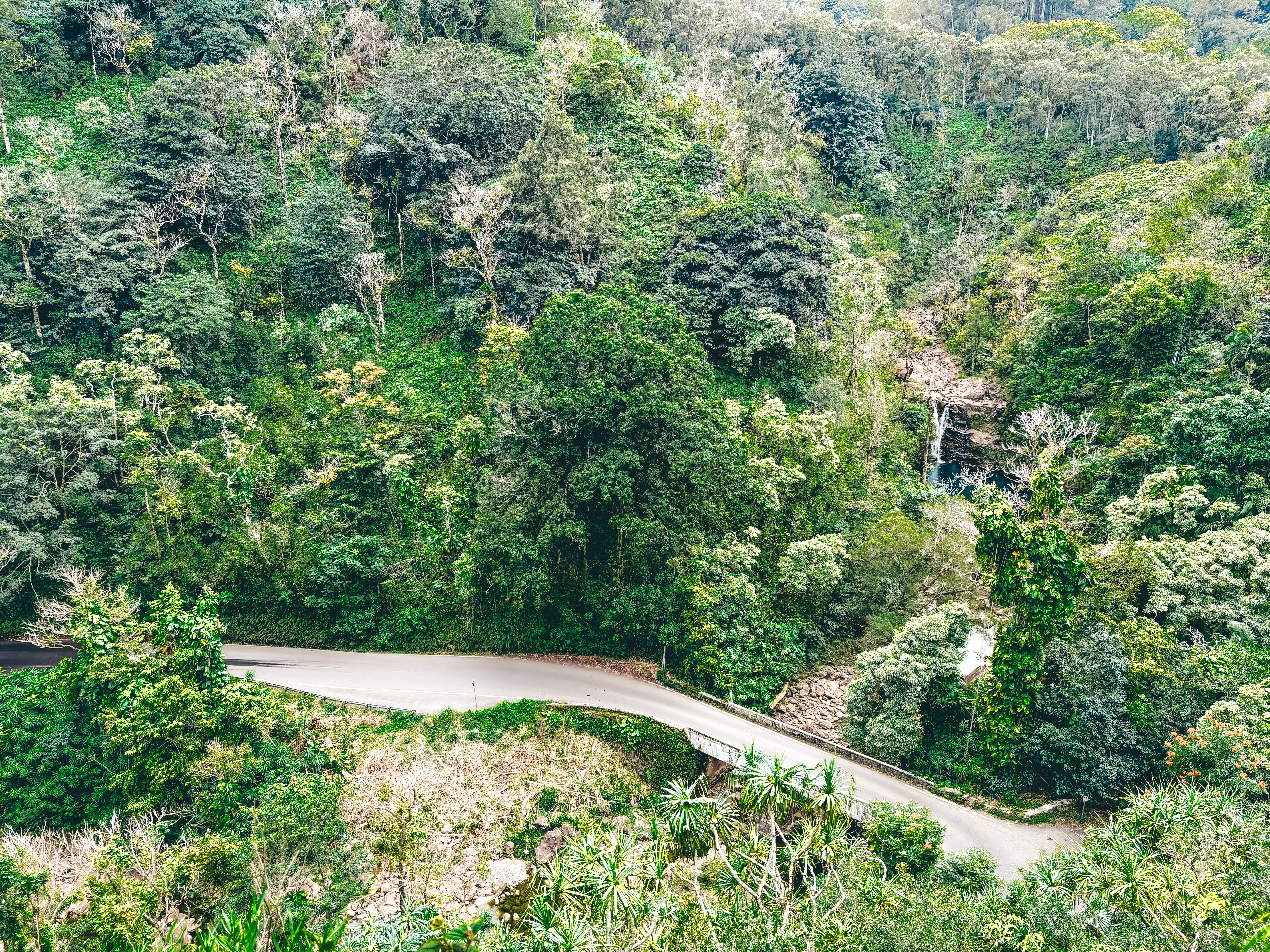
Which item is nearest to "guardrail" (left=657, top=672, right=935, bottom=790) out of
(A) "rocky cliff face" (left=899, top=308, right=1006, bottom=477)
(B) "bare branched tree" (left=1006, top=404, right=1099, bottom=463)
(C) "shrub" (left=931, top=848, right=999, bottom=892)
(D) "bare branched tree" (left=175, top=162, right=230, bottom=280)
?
(C) "shrub" (left=931, top=848, right=999, bottom=892)

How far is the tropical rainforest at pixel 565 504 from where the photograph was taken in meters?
14.8

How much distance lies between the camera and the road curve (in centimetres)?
2144

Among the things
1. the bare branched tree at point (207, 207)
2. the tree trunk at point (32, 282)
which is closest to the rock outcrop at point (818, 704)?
the bare branched tree at point (207, 207)

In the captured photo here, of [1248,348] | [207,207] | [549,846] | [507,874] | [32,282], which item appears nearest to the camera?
[507,874]

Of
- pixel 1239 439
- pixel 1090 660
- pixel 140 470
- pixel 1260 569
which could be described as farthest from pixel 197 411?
pixel 1239 439

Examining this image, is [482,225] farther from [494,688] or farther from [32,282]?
[494,688]

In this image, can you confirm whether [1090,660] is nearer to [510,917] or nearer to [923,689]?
[923,689]

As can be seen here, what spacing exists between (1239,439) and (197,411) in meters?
38.7

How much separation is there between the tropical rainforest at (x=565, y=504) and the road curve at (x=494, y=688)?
737mm

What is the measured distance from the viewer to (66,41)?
39.5m

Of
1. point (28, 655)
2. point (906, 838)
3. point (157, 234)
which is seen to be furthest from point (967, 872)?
point (157, 234)

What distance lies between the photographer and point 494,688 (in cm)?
2388

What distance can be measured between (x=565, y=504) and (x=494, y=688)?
22.9 feet

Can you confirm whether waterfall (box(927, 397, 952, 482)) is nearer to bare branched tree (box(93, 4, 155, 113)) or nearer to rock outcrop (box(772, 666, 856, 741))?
rock outcrop (box(772, 666, 856, 741))
